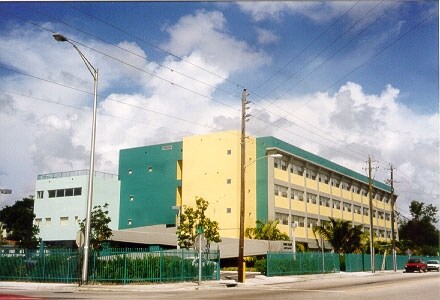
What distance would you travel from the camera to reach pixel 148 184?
6228cm

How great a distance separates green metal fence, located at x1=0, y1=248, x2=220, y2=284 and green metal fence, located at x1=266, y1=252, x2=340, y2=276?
10.7 meters

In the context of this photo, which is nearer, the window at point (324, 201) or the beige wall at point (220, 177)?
the beige wall at point (220, 177)

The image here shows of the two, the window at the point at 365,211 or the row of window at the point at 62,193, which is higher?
the row of window at the point at 62,193

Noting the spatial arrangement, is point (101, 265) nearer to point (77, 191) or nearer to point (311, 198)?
point (77, 191)

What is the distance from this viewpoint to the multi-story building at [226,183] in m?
55.6

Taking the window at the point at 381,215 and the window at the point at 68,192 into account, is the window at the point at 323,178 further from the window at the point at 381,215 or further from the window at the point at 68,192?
the window at the point at 68,192

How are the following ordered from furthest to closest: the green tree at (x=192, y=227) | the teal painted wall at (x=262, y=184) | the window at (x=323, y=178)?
1. the window at (x=323, y=178)
2. the teal painted wall at (x=262, y=184)
3. the green tree at (x=192, y=227)

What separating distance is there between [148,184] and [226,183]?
11.6 meters

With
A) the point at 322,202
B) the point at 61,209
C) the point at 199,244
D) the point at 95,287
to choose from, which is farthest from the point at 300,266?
the point at 61,209

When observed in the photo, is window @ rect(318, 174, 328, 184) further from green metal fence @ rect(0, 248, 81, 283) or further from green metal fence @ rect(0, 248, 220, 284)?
green metal fence @ rect(0, 248, 81, 283)

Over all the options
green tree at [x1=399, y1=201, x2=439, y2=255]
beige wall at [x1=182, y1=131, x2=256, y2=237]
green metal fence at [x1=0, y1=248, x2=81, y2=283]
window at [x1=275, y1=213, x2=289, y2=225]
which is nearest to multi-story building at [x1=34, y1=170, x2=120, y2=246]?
beige wall at [x1=182, y1=131, x2=256, y2=237]

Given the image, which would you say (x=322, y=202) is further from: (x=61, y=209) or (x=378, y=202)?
(x=61, y=209)

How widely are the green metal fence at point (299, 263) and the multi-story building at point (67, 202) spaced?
94.0 ft

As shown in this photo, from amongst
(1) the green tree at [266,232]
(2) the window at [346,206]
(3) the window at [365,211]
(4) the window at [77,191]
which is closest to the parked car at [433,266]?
(1) the green tree at [266,232]
